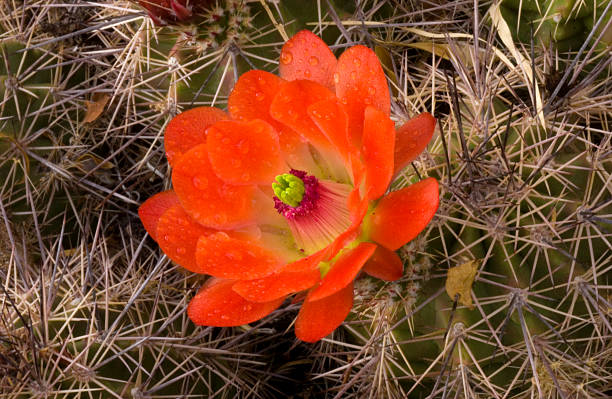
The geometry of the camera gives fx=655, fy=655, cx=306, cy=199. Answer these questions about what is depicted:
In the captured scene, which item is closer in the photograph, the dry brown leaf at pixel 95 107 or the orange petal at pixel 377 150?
the orange petal at pixel 377 150

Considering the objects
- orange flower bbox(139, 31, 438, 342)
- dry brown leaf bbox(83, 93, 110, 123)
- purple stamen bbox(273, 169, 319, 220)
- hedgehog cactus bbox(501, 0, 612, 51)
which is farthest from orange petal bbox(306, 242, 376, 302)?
dry brown leaf bbox(83, 93, 110, 123)

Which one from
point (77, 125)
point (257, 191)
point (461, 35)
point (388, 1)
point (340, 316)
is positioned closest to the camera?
point (340, 316)

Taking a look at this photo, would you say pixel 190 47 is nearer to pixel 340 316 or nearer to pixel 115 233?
pixel 115 233

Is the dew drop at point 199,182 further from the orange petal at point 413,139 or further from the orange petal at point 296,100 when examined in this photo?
the orange petal at point 413,139

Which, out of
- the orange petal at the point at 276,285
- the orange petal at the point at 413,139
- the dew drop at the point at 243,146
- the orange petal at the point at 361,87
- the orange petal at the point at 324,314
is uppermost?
the orange petal at the point at 361,87

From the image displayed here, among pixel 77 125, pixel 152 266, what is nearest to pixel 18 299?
pixel 152 266

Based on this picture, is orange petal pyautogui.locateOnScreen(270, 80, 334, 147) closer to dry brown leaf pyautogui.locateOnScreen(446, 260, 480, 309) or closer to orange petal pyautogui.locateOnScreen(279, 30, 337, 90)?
orange petal pyautogui.locateOnScreen(279, 30, 337, 90)

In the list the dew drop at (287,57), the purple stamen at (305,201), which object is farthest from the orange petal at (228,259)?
the dew drop at (287,57)
